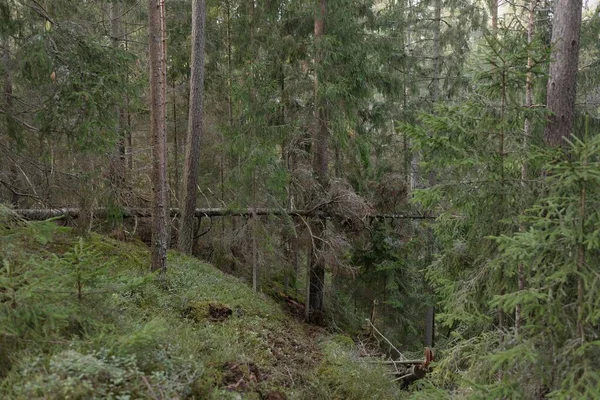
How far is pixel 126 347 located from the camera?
4.20 metres

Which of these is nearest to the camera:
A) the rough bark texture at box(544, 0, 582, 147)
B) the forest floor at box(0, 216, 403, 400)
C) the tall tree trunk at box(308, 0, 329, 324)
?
the forest floor at box(0, 216, 403, 400)

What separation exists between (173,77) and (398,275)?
34.3 ft

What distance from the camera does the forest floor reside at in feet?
12.4

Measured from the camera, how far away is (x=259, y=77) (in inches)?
466

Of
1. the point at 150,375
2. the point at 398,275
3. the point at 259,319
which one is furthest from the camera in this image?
the point at 398,275

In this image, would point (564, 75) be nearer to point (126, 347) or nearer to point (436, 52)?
point (126, 347)

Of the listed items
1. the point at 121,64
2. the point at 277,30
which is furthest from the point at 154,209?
the point at 277,30

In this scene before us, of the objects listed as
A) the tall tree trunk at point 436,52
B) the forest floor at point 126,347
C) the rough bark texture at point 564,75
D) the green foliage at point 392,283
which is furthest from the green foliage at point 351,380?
the tall tree trunk at point 436,52

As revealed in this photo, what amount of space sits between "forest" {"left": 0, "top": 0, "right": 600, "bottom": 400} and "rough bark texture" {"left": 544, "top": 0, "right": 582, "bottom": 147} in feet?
0.09

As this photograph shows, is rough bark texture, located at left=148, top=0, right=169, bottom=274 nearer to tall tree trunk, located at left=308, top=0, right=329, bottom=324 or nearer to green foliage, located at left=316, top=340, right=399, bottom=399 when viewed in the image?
green foliage, located at left=316, top=340, right=399, bottom=399

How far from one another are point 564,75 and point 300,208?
8.28 meters

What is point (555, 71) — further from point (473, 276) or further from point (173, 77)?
point (173, 77)

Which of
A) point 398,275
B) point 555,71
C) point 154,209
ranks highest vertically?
point 555,71

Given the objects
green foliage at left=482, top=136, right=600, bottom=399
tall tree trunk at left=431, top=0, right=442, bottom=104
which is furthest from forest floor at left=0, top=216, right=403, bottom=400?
tall tree trunk at left=431, top=0, right=442, bottom=104
